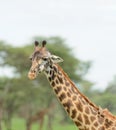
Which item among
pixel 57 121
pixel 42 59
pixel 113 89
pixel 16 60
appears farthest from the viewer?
pixel 57 121

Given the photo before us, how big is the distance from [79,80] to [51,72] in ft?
62.4

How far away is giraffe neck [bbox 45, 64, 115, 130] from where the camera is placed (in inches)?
253

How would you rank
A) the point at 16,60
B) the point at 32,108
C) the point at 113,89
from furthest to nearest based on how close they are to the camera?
the point at 113,89
the point at 32,108
the point at 16,60

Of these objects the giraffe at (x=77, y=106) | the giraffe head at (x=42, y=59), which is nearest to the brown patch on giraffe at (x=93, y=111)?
the giraffe at (x=77, y=106)

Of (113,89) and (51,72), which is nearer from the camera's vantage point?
(51,72)

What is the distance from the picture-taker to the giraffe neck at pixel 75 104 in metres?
6.42

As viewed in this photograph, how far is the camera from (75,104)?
6.47 metres

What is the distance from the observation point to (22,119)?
38.1m

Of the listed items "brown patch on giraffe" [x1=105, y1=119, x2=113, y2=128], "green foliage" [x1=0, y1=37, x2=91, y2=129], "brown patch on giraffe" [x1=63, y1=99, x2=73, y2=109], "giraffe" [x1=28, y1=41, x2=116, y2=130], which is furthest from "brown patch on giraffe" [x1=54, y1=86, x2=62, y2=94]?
"green foliage" [x1=0, y1=37, x2=91, y2=129]

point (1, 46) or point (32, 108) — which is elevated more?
point (32, 108)

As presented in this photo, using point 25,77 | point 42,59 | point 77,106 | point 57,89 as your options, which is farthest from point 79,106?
point 25,77

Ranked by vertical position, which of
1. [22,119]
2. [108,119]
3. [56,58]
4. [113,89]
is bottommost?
[108,119]

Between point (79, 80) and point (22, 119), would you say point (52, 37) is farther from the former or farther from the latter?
point (22, 119)

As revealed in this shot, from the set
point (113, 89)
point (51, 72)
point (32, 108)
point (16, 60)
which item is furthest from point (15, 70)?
point (51, 72)
